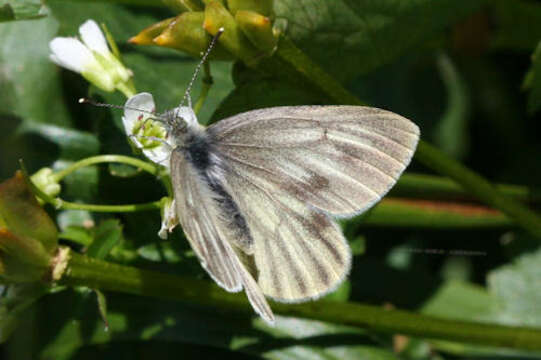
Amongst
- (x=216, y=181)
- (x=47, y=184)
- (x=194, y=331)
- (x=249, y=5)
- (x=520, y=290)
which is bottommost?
(x=520, y=290)

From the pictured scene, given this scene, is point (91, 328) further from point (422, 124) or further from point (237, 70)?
point (422, 124)

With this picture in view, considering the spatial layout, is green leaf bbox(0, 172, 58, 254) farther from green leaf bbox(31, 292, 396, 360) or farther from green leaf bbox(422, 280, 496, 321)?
green leaf bbox(422, 280, 496, 321)

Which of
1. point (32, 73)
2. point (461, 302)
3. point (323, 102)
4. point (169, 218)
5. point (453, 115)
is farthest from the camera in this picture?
point (453, 115)

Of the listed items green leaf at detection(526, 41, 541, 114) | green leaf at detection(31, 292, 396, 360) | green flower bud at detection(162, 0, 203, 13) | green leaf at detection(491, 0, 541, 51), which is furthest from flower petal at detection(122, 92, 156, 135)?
green leaf at detection(491, 0, 541, 51)

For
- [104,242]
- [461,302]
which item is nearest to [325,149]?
[104,242]

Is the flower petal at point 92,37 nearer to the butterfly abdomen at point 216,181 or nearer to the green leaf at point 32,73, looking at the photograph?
the butterfly abdomen at point 216,181

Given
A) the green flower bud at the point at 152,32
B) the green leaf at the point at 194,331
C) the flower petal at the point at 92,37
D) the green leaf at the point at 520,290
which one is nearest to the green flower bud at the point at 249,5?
the green flower bud at the point at 152,32

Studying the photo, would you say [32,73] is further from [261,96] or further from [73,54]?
[261,96]
